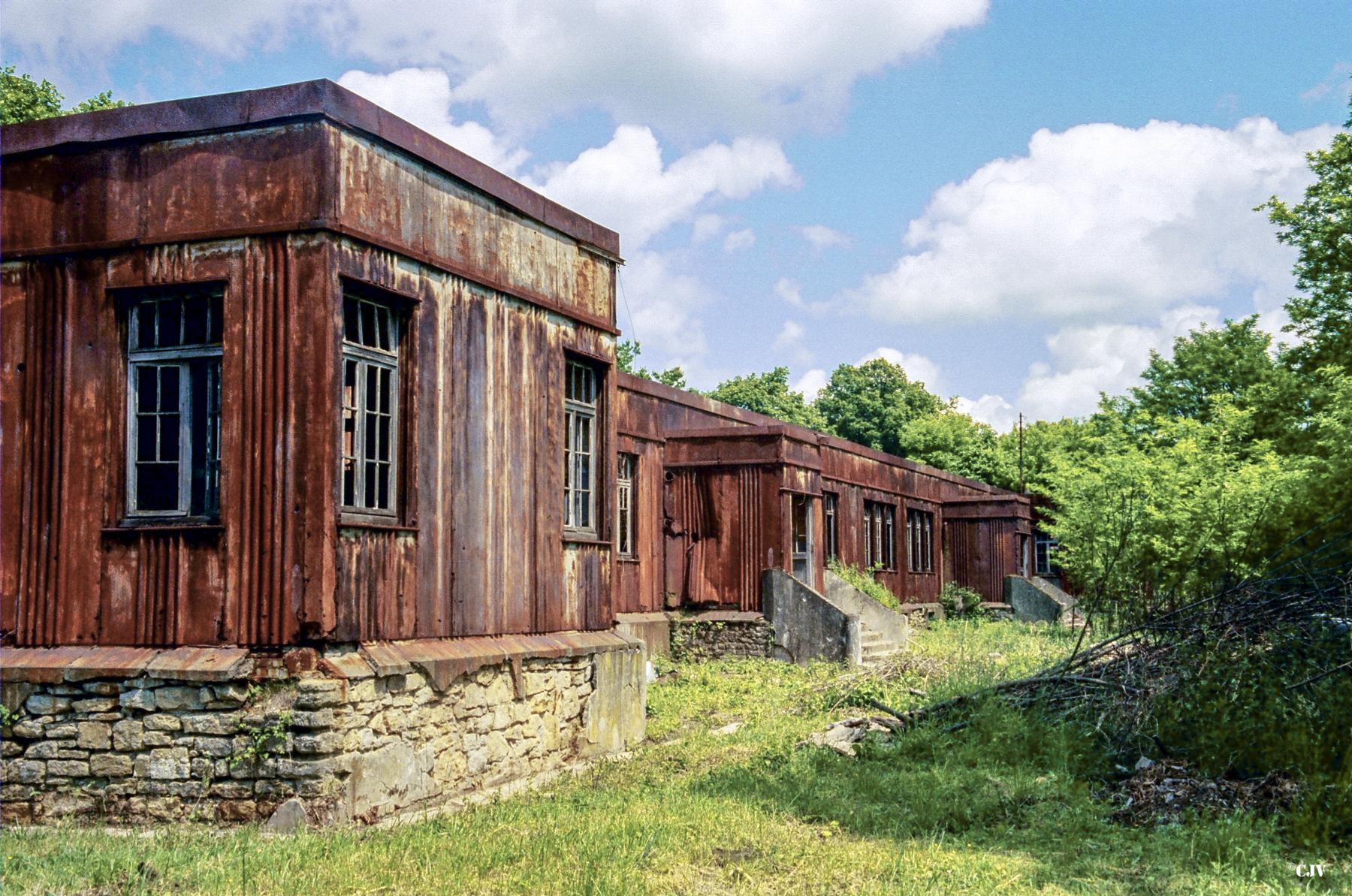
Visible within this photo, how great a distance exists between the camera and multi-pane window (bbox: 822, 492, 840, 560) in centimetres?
2511

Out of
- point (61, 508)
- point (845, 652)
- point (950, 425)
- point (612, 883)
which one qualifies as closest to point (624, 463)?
point (845, 652)

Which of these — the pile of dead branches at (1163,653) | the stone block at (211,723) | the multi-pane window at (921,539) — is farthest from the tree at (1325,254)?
the stone block at (211,723)

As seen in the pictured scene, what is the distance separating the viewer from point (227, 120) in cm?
887

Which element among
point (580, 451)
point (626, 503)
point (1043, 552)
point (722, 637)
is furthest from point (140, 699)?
point (1043, 552)

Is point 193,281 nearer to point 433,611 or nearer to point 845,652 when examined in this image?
point 433,611

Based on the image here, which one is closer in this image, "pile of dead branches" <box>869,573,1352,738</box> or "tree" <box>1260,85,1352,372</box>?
"pile of dead branches" <box>869,573,1352,738</box>

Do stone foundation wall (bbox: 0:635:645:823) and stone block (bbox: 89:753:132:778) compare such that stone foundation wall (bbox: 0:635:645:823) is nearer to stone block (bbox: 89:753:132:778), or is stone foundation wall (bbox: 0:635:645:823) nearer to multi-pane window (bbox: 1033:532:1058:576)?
stone block (bbox: 89:753:132:778)

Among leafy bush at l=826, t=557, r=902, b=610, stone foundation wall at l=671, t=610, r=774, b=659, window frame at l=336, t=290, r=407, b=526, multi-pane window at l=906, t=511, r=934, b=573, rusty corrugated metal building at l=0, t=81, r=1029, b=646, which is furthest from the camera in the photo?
multi-pane window at l=906, t=511, r=934, b=573

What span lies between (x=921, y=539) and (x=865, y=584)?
321 inches

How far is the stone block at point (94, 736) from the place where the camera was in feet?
27.9

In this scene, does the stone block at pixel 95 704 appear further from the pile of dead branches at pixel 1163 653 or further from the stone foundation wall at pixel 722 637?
the stone foundation wall at pixel 722 637

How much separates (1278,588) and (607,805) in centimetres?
600

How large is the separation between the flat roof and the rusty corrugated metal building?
0.06ft

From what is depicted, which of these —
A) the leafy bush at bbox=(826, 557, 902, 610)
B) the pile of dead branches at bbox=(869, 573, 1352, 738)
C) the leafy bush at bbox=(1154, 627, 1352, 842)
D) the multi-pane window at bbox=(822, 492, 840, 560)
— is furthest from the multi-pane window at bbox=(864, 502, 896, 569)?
the leafy bush at bbox=(1154, 627, 1352, 842)
